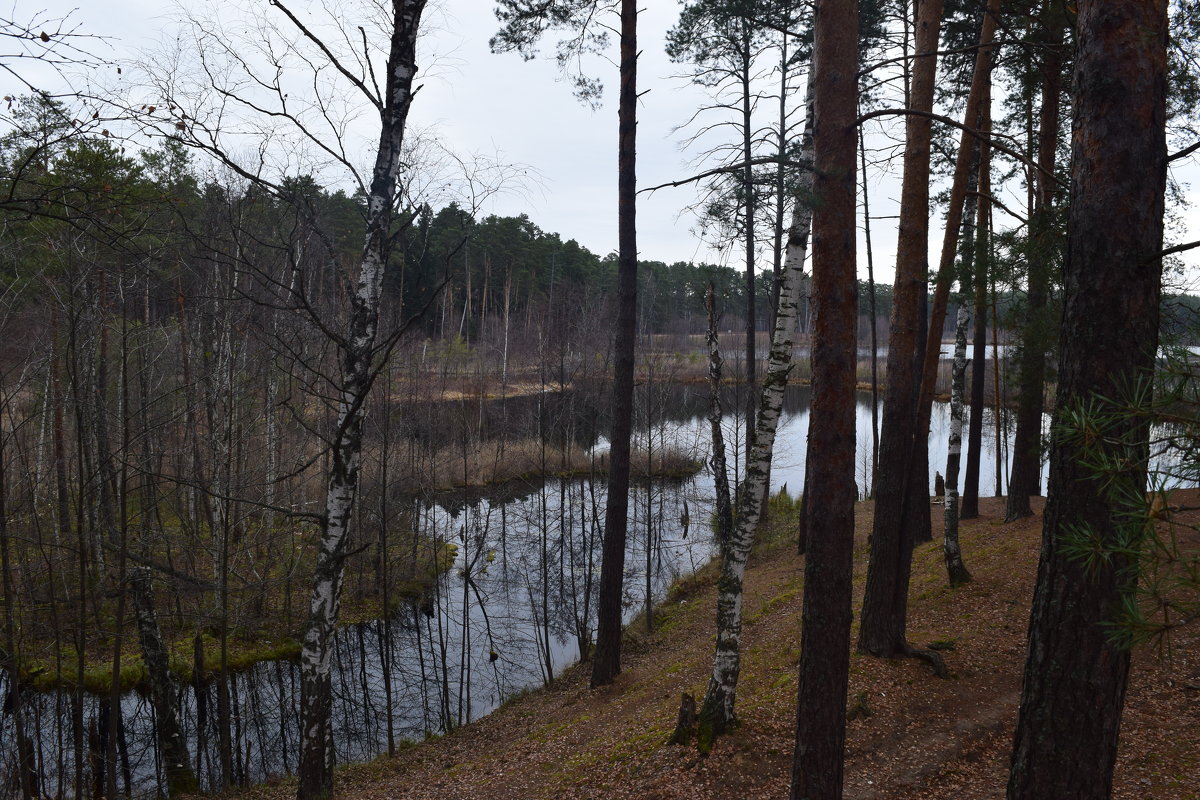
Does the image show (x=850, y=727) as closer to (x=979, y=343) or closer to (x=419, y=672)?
(x=419, y=672)

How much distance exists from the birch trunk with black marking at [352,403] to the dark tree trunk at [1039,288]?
542 cm

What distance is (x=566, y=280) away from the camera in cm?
4556

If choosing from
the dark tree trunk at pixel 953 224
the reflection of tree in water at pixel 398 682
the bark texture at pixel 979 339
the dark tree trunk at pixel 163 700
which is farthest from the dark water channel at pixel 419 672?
the bark texture at pixel 979 339

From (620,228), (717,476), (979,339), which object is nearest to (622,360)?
(620,228)

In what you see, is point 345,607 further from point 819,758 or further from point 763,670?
point 819,758

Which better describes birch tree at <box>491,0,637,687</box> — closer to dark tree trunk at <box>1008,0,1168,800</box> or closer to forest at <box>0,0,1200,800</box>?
forest at <box>0,0,1200,800</box>

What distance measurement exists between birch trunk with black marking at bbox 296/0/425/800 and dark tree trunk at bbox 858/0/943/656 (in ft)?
16.2

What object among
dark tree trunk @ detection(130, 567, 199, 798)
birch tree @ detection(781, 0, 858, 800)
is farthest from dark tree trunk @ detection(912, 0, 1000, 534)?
dark tree trunk @ detection(130, 567, 199, 798)

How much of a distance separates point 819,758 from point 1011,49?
10717 mm

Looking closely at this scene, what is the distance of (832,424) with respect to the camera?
14.6ft

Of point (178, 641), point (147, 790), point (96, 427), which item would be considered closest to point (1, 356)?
point (96, 427)

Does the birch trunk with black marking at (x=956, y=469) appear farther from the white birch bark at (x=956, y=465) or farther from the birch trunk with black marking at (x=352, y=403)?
the birch trunk with black marking at (x=352, y=403)

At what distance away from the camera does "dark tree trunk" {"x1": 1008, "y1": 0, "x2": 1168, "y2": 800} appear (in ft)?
9.46

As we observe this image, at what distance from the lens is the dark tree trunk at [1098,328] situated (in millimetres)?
2883
